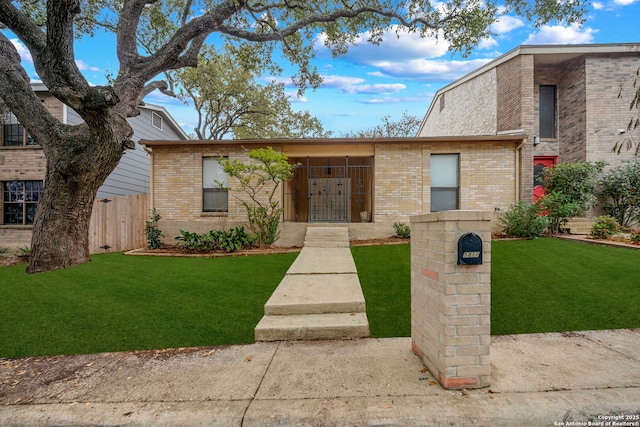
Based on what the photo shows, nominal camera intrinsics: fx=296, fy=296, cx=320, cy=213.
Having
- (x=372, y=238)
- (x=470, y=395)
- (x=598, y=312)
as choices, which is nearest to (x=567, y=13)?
(x=372, y=238)

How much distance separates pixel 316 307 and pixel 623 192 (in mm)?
11651

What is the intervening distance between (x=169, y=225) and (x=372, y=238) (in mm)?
6752

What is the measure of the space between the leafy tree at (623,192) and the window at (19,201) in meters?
19.7

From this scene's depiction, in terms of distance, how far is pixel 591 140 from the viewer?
408 inches

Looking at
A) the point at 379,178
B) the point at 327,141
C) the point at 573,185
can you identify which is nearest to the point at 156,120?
the point at 327,141

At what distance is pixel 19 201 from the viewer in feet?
35.2

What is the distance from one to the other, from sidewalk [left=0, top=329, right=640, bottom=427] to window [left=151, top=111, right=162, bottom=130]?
45.7 ft

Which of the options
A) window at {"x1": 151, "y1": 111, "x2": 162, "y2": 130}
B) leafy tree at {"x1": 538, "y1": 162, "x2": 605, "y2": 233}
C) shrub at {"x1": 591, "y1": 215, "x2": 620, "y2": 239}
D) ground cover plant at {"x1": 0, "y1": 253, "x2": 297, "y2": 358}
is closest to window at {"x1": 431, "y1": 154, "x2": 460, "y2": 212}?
leafy tree at {"x1": 538, "y1": 162, "x2": 605, "y2": 233}

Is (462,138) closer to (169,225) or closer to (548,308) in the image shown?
(548,308)

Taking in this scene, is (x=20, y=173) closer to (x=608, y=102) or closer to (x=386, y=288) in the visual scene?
(x=386, y=288)

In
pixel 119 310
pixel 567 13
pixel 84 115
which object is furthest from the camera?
pixel 567 13

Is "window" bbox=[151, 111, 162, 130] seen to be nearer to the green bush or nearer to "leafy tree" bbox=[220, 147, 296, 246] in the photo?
"leafy tree" bbox=[220, 147, 296, 246]

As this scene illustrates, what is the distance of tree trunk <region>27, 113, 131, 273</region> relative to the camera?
20.1 ft

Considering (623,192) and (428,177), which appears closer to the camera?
(623,192)
